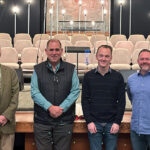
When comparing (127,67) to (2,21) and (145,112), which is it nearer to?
(145,112)

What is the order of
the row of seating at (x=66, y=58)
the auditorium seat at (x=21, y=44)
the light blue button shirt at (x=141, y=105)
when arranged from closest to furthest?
1. the light blue button shirt at (x=141, y=105)
2. the row of seating at (x=66, y=58)
3. the auditorium seat at (x=21, y=44)

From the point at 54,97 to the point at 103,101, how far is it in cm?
32

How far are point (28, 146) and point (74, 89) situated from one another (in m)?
0.71

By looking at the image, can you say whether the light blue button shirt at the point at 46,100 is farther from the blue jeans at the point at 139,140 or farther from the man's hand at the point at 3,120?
the blue jeans at the point at 139,140

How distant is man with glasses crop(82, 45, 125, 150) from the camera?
1982 mm

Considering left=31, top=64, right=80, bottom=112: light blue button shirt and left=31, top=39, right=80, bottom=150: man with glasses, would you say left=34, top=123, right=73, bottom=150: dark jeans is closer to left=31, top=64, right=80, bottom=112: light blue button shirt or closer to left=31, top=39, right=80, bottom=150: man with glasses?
left=31, top=39, right=80, bottom=150: man with glasses

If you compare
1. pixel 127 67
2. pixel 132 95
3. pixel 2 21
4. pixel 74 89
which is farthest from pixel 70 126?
pixel 2 21

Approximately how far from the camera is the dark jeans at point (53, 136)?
203cm

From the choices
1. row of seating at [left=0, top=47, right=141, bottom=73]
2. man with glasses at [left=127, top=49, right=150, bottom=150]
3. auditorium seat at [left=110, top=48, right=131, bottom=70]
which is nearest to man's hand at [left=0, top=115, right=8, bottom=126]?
man with glasses at [left=127, top=49, right=150, bottom=150]

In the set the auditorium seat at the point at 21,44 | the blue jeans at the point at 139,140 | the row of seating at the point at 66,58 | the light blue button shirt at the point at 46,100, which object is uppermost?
the auditorium seat at the point at 21,44

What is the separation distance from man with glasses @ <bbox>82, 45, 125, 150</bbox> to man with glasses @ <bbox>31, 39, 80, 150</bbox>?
0.37 feet

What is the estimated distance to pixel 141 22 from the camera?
7746mm

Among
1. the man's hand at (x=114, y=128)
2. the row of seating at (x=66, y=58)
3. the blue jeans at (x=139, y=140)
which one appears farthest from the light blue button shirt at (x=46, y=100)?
the row of seating at (x=66, y=58)

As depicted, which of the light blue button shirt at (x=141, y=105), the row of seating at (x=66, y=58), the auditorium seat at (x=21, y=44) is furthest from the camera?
the auditorium seat at (x=21, y=44)
